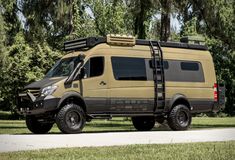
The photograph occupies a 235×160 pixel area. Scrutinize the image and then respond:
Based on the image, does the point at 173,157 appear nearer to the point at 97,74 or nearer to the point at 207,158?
the point at 207,158

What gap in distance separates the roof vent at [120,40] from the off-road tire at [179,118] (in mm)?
2827

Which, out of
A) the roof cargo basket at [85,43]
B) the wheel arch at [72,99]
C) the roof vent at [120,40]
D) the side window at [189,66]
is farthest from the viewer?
the side window at [189,66]

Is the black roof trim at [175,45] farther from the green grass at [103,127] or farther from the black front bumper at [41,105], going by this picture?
the black front bumper at [41,105]

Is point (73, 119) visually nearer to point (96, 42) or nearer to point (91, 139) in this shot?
point (96, 42)

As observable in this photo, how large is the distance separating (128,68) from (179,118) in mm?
2747

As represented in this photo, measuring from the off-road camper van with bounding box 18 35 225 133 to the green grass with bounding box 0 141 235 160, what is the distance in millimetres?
4581

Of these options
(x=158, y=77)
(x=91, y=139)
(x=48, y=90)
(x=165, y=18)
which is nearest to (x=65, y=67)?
(x=48, y=90)

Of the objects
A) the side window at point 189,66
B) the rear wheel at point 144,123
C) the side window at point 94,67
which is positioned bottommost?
the rear wheel at point 144,123

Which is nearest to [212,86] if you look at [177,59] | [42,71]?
[177,59]

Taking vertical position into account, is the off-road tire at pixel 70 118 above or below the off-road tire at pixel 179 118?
above

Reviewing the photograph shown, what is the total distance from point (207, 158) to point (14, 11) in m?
30.9

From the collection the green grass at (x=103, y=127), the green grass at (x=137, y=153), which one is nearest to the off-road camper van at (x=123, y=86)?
the green grass at (x=103, y=127)

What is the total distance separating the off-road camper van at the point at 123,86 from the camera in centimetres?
1595

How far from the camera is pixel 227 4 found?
28.2 meters
